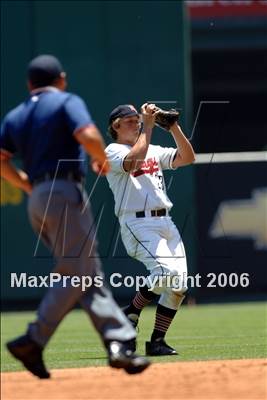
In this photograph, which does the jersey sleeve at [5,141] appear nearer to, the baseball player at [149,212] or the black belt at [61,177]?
the black belt at [61,177]

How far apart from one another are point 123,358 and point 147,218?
2.60m

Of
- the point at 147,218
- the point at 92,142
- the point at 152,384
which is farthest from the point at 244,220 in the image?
the point at 92,142

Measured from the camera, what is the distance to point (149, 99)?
16703mm

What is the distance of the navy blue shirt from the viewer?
7.27 meters

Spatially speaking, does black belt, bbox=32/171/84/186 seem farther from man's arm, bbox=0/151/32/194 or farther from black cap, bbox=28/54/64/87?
black cap, bbox=28/54/64/87

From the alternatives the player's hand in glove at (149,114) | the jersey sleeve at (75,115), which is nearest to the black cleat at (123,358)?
the jersey sleeve at (75,115)

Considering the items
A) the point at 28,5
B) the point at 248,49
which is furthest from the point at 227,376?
the point at 248,49

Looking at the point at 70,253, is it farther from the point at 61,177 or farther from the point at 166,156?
the point at 166,156

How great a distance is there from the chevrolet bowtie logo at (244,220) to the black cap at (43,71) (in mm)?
10159

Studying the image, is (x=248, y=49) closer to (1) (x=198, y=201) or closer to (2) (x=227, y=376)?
(1) (x=198, y=201)

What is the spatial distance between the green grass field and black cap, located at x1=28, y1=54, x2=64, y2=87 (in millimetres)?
2666

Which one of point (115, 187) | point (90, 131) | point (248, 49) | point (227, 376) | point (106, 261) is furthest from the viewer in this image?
point (248, 49)

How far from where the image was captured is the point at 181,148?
983 centimetres

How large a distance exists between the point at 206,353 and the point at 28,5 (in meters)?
7.84
